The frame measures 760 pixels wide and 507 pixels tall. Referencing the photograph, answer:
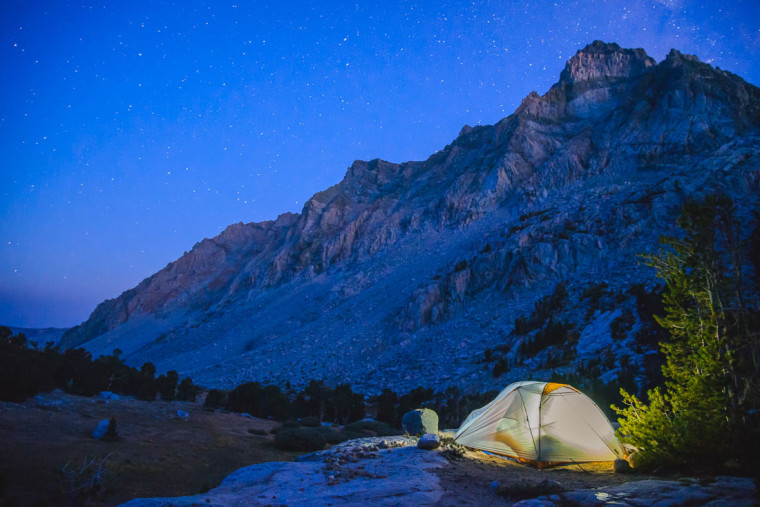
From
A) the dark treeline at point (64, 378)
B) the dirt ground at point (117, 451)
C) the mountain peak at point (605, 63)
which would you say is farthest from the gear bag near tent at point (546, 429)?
the mountain peak at point (605, 63)

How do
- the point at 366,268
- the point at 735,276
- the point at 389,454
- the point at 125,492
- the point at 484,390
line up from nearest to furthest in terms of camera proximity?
the point at 735,276 → the point at 125,492 → the point at 389,454 → the point at 484,390 → the point at 366,268

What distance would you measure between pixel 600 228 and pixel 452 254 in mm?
17559

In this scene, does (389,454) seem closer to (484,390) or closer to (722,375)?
(722,375)

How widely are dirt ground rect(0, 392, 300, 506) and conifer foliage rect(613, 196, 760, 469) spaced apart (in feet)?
31.7

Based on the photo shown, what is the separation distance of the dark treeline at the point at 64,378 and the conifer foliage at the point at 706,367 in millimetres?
20320

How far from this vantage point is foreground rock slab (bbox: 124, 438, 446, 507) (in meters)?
6.57

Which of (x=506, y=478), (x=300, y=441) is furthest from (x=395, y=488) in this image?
(x=300, y=441)

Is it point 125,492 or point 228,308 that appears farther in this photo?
point 228,308

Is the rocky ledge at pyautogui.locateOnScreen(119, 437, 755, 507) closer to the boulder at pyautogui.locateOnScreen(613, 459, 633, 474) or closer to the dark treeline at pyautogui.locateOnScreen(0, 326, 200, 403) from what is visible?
the boulder at pyautogui.locateOnScreen(613, 459, 633, 474)

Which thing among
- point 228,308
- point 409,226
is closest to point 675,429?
point 409,226

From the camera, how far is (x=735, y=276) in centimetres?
779

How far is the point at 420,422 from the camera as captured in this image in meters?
15.2

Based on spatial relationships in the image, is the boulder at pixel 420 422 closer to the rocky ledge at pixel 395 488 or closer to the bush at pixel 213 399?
the rocky ledge at pixel 395 488

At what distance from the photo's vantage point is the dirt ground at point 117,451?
27.3 feet
